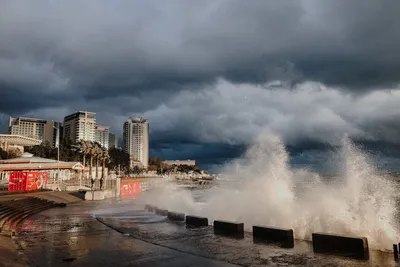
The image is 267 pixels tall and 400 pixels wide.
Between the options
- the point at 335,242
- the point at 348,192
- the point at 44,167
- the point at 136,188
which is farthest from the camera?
the point at 136,188

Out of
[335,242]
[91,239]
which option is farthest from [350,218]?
[91,239]

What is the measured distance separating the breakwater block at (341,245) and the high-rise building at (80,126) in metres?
183

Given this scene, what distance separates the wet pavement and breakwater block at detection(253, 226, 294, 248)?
0.27 m

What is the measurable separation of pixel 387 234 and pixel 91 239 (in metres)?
10.2

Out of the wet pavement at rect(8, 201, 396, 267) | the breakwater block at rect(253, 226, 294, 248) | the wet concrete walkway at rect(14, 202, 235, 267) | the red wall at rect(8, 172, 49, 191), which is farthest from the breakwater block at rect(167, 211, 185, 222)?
the red wall at rect(8, 172, 49, 191)

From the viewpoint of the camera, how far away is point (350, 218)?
1273 centimetres

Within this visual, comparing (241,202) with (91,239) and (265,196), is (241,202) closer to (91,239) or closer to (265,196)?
(265,196)

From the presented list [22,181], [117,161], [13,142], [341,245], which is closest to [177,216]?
[341,245]

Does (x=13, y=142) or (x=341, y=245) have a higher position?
(x=13, y=142)

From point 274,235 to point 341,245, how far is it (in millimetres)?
2392

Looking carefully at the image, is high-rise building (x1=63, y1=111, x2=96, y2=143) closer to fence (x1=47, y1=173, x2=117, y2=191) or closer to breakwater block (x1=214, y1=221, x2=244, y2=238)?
fence (x1=47, y1=173, x2=117, y2=191)

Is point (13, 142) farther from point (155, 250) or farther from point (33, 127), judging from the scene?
point (155, 250)

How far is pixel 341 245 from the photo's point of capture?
31.0 ft

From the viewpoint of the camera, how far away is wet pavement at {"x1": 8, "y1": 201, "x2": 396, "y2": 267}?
26.4 feet
